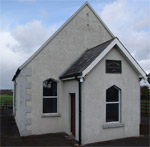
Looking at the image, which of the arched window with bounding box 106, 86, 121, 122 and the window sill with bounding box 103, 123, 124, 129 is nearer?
the window sill with bounding box 103, 123, 124, 129

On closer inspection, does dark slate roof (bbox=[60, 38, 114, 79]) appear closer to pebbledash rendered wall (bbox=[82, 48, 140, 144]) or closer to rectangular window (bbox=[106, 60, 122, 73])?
pebbledash rendered wall (bbox=[82, 48, 140, 144])

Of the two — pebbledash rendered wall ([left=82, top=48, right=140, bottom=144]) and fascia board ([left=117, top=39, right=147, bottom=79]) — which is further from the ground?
fascia board ([left=117, top=39, right=147, bottom=79])

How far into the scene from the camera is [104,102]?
29.8 ft

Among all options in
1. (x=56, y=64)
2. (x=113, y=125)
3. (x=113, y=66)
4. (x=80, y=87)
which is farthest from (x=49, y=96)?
(x=113, y=66)

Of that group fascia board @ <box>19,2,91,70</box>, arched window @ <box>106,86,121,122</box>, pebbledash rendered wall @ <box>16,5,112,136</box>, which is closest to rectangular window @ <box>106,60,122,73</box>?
arched window @ <box>106,86,121,122</box>

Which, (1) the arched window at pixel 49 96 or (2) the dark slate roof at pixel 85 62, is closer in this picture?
(2) the dark slate roof at pixel 85 62

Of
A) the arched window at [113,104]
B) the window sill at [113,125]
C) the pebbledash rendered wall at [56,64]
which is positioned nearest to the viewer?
the window sill at [113,125]

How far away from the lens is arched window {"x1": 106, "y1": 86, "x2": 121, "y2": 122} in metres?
9.38

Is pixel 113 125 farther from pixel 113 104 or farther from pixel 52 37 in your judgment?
pixel 52 37

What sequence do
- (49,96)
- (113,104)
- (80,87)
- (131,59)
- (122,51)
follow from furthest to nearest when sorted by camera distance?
(49,96), (113,104), (131,59), (122,51), (80,87)

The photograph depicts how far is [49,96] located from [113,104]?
3.78m

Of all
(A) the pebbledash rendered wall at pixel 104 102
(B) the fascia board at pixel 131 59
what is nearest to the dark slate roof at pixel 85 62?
(A) the pebbledash rendered wall at pixel 104 102

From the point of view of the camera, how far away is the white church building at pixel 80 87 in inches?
344

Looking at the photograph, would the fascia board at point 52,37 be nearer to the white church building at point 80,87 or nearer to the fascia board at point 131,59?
the white church building at point 80,87
